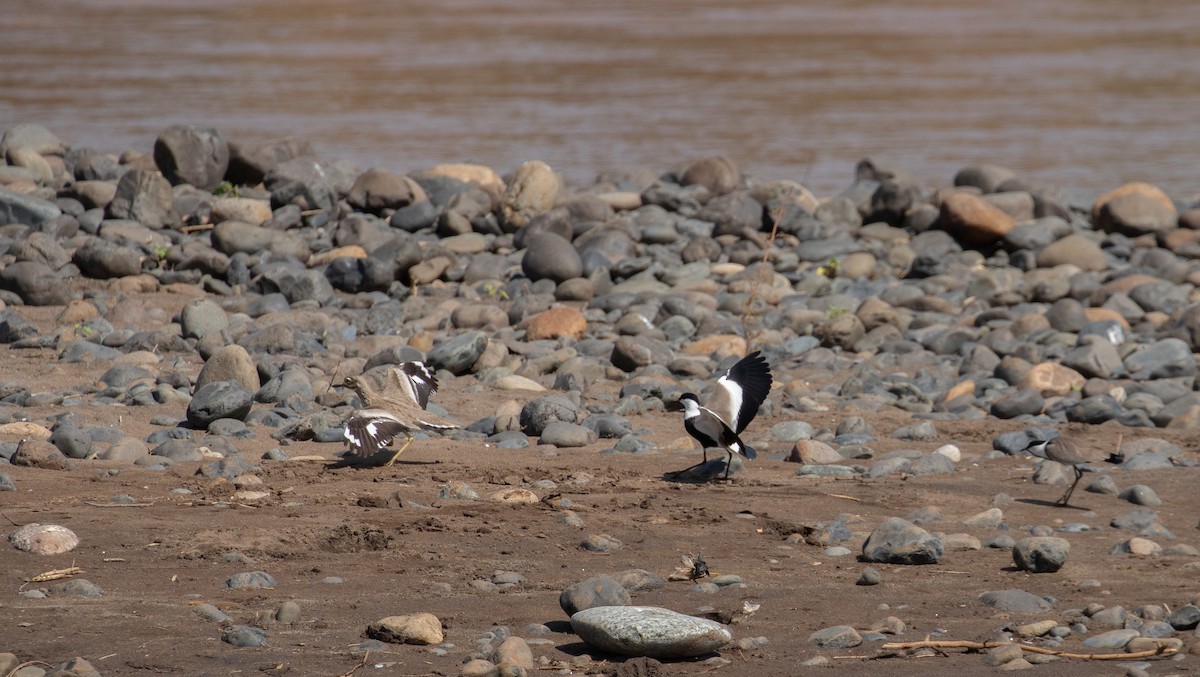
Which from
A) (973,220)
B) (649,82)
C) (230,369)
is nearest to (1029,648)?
(230,369)

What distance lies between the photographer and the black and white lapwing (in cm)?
685

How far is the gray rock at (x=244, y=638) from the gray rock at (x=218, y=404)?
10.2 ft

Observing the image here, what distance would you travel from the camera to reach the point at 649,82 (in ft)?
90.0

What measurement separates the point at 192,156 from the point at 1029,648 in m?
11.5

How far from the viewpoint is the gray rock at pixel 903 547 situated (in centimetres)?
576

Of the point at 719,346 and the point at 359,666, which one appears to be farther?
the point at 719,346

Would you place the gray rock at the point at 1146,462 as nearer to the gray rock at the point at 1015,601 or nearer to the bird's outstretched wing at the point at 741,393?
the bird's outstretched wing at the point at 741,393

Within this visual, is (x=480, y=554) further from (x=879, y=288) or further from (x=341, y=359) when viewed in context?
(x=879, y=288)

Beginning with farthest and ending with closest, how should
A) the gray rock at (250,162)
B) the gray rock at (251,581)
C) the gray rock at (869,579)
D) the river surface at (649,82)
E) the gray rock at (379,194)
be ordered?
the river surface at (649,82) → the gray rock at (250,162) → the gray rock at (379,194) → the gray rock at (869,579) → the gray rock at (251,581)

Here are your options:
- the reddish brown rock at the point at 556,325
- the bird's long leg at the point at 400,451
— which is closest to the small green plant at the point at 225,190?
the reddish brown rock at the point at 556,325

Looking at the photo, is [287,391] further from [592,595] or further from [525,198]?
[525,198]

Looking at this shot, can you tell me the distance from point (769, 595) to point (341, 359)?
4.78 m

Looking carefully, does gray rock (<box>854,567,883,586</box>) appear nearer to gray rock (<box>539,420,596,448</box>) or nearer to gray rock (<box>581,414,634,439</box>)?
gray rock (<box>539,420,596,448</box>)

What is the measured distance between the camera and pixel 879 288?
1244 cm
